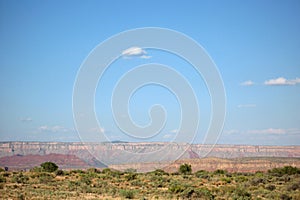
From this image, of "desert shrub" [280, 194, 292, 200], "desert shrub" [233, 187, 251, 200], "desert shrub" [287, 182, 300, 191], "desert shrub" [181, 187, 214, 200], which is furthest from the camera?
"desert shrub" [287, 182, 300, 191]

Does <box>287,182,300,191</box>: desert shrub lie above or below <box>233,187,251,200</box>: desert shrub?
above

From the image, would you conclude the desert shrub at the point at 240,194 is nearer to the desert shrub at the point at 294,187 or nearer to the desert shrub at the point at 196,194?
the desert shrub at the point at 196,194

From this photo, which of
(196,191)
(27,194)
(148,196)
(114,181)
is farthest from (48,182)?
(196,191)

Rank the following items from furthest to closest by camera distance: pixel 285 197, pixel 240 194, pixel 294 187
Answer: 1. pixel 294 187
2. pixel 240 194
3. pixel 285 197

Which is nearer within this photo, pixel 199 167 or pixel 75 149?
pixel 199 167

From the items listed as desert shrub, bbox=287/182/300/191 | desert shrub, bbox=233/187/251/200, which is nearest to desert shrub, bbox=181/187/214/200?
desert shrub, bbox=233/187/251/200

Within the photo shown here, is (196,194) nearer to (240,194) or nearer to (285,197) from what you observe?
(240,194)

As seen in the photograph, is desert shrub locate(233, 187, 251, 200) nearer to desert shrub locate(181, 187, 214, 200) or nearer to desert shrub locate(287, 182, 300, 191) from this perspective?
desert shrub locate(181, 187, 214, 200)

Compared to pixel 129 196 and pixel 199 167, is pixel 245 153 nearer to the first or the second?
pixel 199 167

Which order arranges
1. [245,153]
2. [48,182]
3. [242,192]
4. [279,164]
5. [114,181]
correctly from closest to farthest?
[242,192], [48,182], [114,181], [279,164], [245,153]

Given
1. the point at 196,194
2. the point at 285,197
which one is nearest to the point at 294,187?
the point at 285,197

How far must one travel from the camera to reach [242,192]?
2675 cm

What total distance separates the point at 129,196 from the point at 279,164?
7493 cm

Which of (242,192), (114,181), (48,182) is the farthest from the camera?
(114,181)
